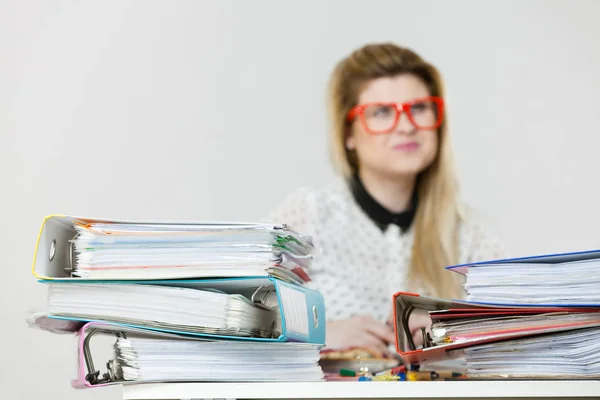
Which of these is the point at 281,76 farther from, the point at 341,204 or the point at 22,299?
the point at 22,299

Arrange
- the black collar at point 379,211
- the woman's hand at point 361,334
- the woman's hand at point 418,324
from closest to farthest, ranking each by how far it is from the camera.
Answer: the woman's hand at point 418,324 → the woman's hand at point 361,334 → the black collar at point 379,211

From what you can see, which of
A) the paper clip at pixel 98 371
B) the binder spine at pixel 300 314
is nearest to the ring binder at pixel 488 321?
the binder spine at pixel 300 314

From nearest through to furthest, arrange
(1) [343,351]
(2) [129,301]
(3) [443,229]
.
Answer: (2) [129,301], (1) [343,351], (3) [443,229]

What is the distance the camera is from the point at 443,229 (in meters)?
1.56

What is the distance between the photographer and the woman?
1.51 metres

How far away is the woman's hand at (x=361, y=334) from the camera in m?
1.45

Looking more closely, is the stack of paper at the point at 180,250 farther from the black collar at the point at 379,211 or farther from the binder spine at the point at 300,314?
the black collar at the point at 379,211

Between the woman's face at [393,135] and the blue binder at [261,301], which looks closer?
the blue binder at [261,301]

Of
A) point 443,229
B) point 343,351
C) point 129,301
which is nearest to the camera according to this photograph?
point 129,301

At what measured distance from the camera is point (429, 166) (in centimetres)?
158

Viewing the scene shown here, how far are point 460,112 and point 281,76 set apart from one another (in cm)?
41

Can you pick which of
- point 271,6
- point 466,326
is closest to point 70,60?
point 271,6

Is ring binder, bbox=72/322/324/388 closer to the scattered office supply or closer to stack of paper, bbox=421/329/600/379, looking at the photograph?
stack of paper, bbox=421/329/600/379

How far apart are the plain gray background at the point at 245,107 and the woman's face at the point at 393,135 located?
7 cm
